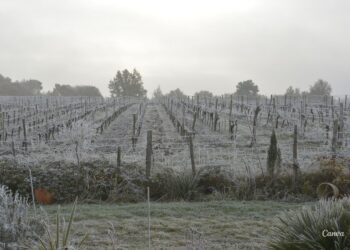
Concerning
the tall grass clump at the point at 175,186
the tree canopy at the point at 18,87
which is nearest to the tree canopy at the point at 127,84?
the tree canopy at the point at 18,87

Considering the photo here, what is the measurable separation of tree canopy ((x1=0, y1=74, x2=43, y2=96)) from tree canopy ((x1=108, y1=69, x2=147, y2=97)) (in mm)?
18234

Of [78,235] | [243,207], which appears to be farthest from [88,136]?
Result: [78,235]

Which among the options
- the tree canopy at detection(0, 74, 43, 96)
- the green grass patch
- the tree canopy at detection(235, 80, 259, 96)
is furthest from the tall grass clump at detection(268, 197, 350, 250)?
the tree canopy at detection(0, 74, 43, 96)

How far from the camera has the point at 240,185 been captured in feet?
31.5

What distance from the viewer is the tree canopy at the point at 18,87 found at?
10144 centimetres

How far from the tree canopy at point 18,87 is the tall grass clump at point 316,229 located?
102 meters

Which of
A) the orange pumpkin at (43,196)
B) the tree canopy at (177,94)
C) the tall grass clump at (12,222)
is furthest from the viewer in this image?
the tree canopy at (177,94)

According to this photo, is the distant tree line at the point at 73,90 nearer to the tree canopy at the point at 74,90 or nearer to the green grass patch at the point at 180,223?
the tree canopy at the point at 74,90

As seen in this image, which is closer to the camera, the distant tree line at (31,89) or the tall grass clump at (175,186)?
the tall grass clump at (175,186)

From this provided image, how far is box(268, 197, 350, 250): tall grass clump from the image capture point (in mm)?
3764

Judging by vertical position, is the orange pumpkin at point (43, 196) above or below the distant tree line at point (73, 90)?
below

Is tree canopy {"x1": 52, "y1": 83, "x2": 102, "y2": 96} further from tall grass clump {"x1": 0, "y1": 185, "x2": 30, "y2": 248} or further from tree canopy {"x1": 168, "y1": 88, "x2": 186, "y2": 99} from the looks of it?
tall grass clump {"x1": 0, "y1": 185, "x2": 30, "y2": 248}

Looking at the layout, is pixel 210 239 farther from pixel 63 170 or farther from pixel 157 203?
pixel 63 170

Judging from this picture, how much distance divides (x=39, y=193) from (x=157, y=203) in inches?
93.9
